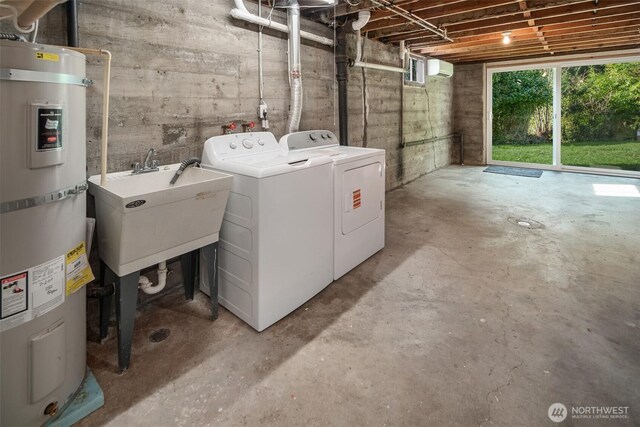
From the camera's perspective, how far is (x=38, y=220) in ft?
4.08

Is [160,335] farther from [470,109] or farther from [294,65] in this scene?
[470,109]

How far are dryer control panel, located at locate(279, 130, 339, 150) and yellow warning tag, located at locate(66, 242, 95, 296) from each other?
1.66 metres

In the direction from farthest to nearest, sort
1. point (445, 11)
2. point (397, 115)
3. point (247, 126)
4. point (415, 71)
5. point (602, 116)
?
1. point (602, 116)
2. point (415, 71)
3. point (397, 115)
4. point (445, 11)
5. point (247, 126)

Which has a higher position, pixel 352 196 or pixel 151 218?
pixel 352 196

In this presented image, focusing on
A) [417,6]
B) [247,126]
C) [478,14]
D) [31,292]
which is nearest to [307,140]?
[247,126]

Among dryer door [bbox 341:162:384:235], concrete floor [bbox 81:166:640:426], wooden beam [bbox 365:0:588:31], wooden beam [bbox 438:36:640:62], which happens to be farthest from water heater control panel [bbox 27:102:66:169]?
wooden beam [bbox 438:36:640:62]

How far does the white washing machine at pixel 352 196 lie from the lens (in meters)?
2.53

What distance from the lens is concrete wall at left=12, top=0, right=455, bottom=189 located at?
6.64 ft

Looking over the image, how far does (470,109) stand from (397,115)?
3.05 metres

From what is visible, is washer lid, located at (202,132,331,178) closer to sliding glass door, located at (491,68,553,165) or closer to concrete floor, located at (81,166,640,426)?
concrete floor, located at (81,166,640,426)

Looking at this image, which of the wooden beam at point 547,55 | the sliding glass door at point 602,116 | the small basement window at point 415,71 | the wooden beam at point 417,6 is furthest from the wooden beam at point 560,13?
the sliding glass door at point 602,116

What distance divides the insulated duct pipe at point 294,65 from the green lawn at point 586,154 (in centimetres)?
671

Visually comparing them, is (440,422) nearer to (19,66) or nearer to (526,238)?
(19,66)

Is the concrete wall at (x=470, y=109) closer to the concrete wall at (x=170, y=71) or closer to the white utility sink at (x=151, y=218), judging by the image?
the concrete wall at (x=170, y=71)
